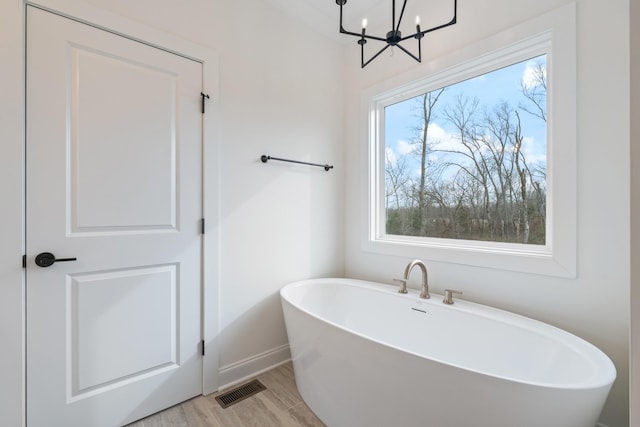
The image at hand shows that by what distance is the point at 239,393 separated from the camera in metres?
1.90

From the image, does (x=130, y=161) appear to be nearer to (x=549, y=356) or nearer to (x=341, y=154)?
(x=341, y=154)

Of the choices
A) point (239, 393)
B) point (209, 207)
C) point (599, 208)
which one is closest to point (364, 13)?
point (209, 207)

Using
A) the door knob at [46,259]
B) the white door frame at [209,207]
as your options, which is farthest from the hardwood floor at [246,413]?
the door knob at [46,259]

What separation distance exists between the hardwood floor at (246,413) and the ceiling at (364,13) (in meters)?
2.63

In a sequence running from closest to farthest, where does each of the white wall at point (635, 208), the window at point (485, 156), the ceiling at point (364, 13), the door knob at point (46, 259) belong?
the white wall at point (635, 208) → the door knob at point (46, 259) → the window at point (485, 156) → the ceiling at point (364, 13)

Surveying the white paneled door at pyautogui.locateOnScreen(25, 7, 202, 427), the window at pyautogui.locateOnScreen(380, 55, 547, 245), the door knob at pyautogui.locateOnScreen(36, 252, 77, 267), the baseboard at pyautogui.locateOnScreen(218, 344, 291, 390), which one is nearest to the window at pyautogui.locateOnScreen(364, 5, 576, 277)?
the window at pyautogui.locateOnScreen(380, 55, 547, 245)

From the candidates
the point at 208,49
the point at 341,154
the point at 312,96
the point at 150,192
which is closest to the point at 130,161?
the point at 150,192

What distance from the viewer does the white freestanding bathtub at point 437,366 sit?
1035mm

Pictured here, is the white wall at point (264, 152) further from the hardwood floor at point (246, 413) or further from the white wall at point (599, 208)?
the white wall at point (599, 208)

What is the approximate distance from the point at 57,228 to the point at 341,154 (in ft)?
6.59

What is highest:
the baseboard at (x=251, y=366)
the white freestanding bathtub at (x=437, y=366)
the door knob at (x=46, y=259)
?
the door knob at (x=46, y=259)

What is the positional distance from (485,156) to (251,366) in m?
2.15

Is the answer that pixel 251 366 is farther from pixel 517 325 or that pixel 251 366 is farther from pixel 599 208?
pixel 599 208

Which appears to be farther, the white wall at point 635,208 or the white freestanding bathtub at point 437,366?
the white freestanding bathtub at point 437,366
